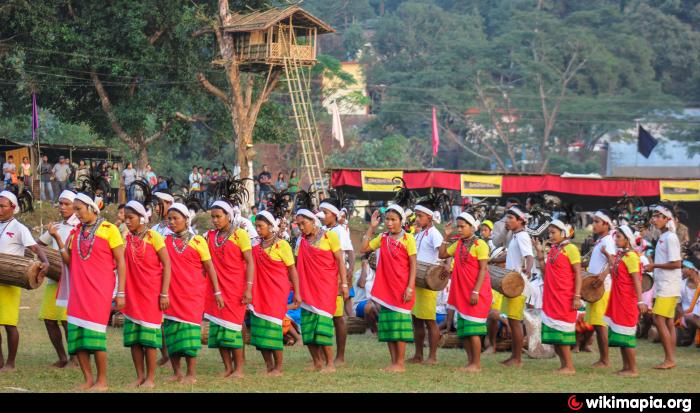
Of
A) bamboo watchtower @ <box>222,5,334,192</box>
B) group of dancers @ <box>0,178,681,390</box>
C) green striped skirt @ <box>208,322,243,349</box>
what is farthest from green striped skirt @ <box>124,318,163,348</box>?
bamboo watchtower @ <box>222,5,334,192</box>

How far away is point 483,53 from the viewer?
66125mm

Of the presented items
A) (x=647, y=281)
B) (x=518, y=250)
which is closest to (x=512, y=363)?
(x=518, y=250)

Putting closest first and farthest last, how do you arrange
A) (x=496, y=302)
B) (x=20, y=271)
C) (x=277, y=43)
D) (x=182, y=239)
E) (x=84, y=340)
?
(x=84, y=340), (x=182, y=239), (x=20, y=271), (x=496, y=302), (x=277, y=43)

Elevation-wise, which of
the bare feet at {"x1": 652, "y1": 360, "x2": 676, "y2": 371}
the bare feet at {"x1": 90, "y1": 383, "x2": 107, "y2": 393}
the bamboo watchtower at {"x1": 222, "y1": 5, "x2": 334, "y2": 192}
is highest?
the bamboo watchtower at {"x1": 222, "y1": 5, "x2": 334, "y2": 192}

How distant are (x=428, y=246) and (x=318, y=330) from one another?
2131 millimetres

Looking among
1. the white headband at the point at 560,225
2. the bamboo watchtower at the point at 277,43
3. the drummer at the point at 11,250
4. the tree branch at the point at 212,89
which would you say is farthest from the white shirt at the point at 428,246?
the tree branch at the point at 212,89

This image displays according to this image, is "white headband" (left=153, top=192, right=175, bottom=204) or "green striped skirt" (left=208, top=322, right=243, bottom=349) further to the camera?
"white headband" (left=153, top=192, right=175, bottom=204)

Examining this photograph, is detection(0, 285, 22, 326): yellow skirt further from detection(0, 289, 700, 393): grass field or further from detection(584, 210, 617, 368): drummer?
detection(584, 210, 617, 368): drummer

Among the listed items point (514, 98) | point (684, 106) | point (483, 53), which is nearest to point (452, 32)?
point (483, 53)

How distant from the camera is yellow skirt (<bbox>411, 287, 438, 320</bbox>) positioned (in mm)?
13266

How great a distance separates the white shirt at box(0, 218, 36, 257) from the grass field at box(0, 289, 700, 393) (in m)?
1.26

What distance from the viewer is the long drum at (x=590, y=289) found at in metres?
13.1

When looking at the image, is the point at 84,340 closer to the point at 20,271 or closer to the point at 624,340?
the point at 20,271

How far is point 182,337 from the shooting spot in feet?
36.4
